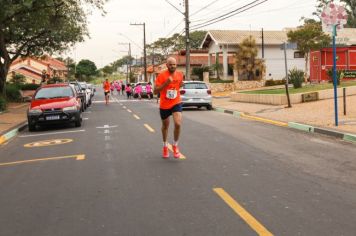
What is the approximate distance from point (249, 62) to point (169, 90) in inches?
1362

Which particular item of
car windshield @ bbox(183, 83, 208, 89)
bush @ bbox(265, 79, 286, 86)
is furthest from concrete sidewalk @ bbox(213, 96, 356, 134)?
bush @ bbox(265, 79, 286, 86)

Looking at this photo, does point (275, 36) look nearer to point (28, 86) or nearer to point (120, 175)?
point (28, 86)

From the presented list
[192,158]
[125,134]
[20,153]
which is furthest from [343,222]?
[125,134]

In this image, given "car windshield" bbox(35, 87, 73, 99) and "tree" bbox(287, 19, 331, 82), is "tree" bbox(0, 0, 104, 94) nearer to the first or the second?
"car windshield" bbox(35, 87, 73, 99)

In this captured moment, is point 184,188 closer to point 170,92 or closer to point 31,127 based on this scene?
point 170,92

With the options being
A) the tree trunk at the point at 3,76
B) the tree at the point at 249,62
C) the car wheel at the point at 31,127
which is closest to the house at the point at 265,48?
the tree at the point at 249,62

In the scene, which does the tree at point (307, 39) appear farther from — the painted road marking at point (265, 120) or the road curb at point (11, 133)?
the road curb at point (11, 133)

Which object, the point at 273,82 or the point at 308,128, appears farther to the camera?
the point at 273,82

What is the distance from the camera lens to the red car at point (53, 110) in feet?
52.4

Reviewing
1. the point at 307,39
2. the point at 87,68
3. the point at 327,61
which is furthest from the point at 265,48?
the point at 87,68

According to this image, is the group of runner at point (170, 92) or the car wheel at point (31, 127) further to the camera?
the car wheel at point (31, 127)

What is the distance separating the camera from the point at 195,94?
76.2 feet

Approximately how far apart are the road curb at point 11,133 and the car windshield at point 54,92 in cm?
129

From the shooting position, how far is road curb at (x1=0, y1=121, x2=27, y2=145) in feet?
46.5
